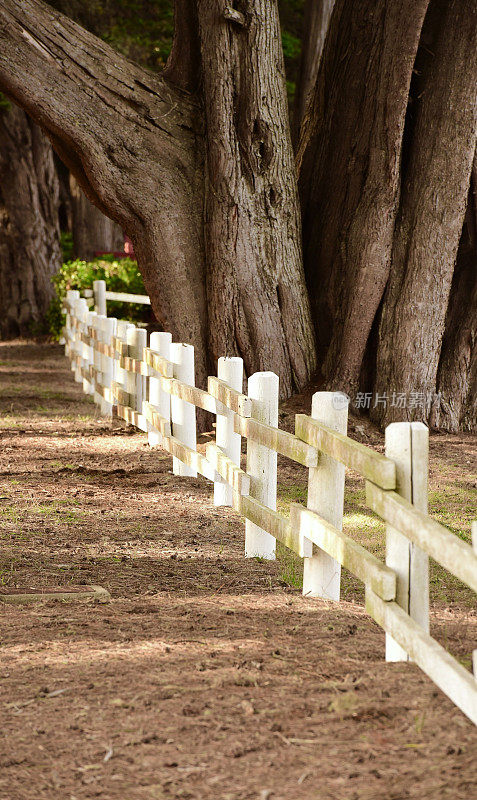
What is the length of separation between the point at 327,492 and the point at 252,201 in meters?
5.24

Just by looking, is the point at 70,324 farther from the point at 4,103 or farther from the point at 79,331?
the point at 4,103

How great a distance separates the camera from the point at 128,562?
20.5 ft

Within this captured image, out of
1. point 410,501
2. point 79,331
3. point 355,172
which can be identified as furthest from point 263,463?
point 79,331

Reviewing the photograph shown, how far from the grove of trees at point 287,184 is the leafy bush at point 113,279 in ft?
29.6

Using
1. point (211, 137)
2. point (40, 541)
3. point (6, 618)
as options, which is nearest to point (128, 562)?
point (40, 541)

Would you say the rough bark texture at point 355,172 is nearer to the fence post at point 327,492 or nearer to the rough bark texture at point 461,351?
the rough bark texture at point 461,351

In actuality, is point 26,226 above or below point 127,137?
below

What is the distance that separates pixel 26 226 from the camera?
2252 centimetres

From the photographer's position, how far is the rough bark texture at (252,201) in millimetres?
9500

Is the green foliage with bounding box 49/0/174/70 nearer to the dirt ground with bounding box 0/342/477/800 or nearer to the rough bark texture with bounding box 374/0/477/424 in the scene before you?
the rough bark texture with bounding box 374/0/477/424

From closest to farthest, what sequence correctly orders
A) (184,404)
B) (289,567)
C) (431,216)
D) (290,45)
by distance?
1. (289,567)
2. (184,404)
3. (431,216)
4. (290,45)

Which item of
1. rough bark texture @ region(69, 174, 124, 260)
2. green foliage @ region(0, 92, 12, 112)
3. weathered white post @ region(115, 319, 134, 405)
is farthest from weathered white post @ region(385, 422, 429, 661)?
rough bark texture @ region(69, 174, 124, 260)

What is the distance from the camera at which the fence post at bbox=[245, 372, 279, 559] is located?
20.4ft

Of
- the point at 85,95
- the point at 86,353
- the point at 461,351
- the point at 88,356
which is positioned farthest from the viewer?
the point at 86,353
